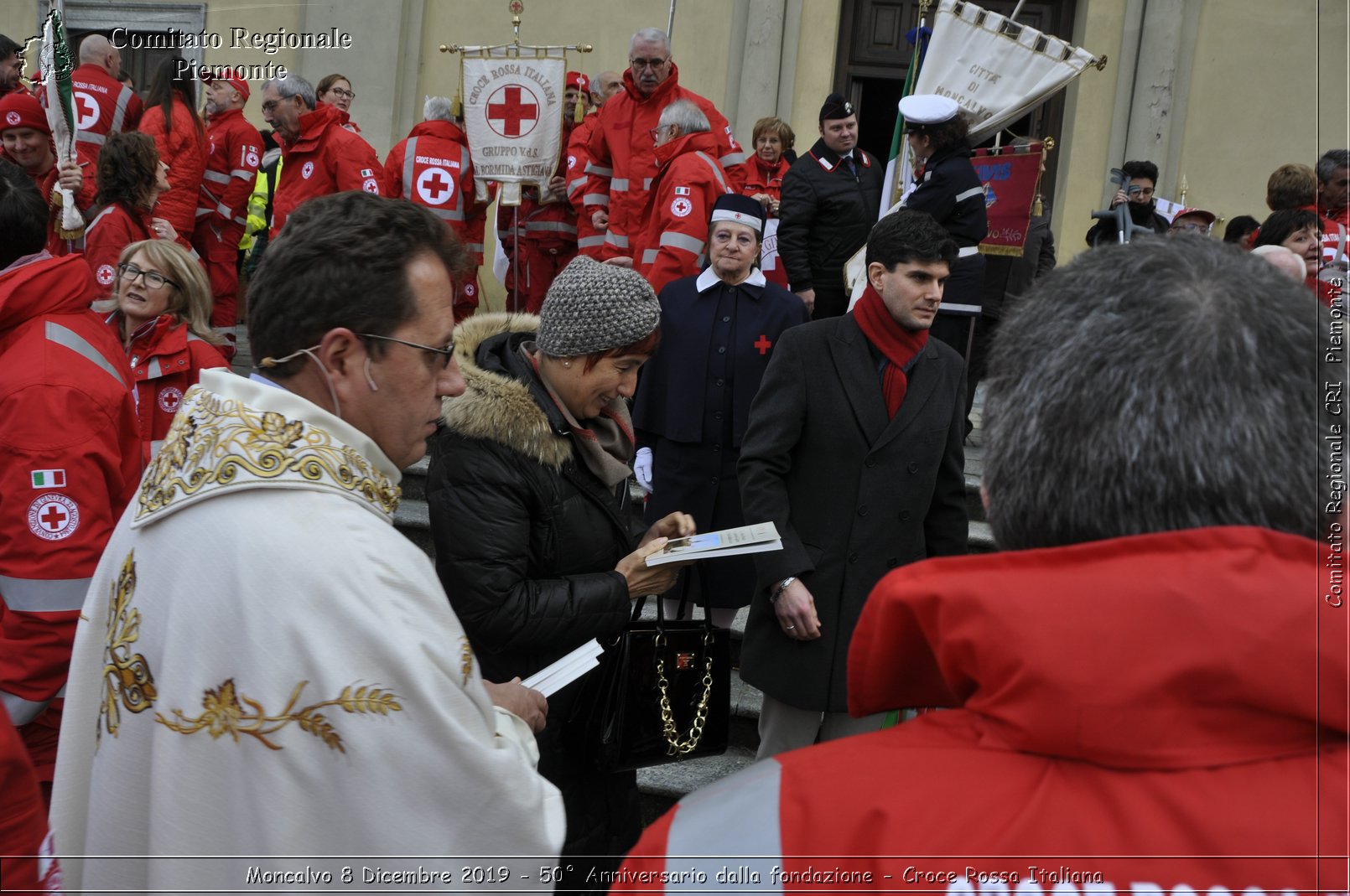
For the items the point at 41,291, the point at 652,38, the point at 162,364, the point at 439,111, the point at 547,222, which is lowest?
the point at 162,364

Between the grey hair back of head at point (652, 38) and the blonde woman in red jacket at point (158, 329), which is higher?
the grey hair back of head at point (652, 38)

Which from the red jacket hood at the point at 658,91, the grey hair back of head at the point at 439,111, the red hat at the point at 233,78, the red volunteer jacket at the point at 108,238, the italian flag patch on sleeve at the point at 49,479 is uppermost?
the red hat at the point at 233,78

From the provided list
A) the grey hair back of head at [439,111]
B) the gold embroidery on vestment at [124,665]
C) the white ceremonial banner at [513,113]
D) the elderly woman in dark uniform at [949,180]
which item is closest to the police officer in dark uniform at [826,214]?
the elderly woman in dark uniform at [949,180]

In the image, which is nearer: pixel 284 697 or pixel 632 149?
pixel 284 697

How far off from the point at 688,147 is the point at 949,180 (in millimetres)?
1588

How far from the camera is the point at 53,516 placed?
281 centimetres

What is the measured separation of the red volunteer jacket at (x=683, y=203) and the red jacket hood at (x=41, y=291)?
3.61 metres

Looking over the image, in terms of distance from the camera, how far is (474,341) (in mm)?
3068

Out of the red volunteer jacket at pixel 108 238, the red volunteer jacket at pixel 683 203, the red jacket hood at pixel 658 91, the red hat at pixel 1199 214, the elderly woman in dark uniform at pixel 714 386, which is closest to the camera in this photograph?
the elderly woman in dark uniform at pixel 714 386

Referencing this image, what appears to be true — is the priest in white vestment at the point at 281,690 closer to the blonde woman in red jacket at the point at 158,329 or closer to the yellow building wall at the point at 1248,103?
the blonde woman in red jacket at the point at 158,329

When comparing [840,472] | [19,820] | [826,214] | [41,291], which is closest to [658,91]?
[826,214]

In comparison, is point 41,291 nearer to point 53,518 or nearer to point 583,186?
point 53,518

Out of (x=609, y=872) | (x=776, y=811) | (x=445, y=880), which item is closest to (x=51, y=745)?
(x=609, y=872)

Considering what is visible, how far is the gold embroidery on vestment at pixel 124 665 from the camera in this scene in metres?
1.66
